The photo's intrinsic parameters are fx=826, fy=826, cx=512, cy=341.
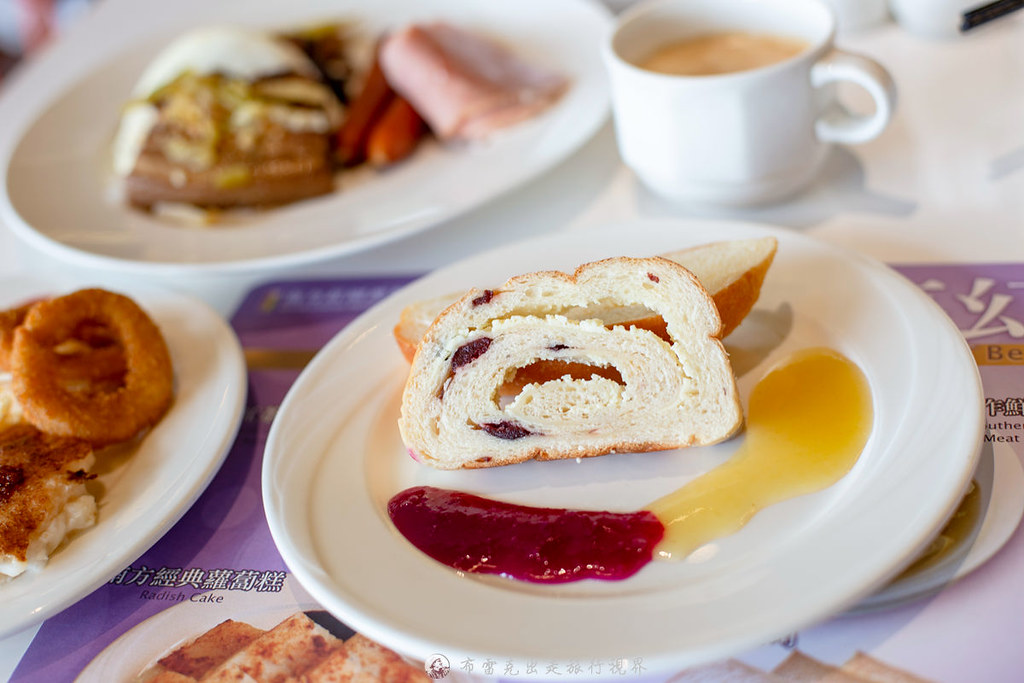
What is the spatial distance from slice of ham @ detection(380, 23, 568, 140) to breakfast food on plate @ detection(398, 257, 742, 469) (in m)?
0.99

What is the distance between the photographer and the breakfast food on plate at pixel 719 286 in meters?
1.27

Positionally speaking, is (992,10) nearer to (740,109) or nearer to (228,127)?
(740,109)

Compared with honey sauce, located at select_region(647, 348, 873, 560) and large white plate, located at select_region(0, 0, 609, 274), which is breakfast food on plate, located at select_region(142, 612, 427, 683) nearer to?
honey sauce, located at select_region(647, 348, 873, 560)

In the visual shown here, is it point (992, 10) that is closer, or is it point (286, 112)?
point (992, 10)

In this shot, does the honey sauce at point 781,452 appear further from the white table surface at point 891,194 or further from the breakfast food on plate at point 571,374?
the white table surface at point 891,194

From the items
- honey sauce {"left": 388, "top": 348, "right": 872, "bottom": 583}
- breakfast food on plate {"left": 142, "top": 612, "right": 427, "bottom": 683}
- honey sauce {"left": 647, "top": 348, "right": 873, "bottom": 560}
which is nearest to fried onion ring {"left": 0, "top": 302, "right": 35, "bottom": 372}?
breakfast food on plate {"left": 142, "top": 612, "right": 427, "bottom": 683}

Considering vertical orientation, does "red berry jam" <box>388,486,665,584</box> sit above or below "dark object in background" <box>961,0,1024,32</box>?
below

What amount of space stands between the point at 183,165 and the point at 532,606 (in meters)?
1.64

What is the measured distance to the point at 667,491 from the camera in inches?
45.1

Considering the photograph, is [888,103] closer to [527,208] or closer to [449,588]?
[527,208]

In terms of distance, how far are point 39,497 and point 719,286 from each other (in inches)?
41.3

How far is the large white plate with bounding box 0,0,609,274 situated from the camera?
183 centimetres

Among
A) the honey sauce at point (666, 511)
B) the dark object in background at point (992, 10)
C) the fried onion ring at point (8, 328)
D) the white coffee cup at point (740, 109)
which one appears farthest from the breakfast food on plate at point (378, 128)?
the dark object in background at point (992, 10)

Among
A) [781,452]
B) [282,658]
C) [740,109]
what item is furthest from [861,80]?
[282,658]
